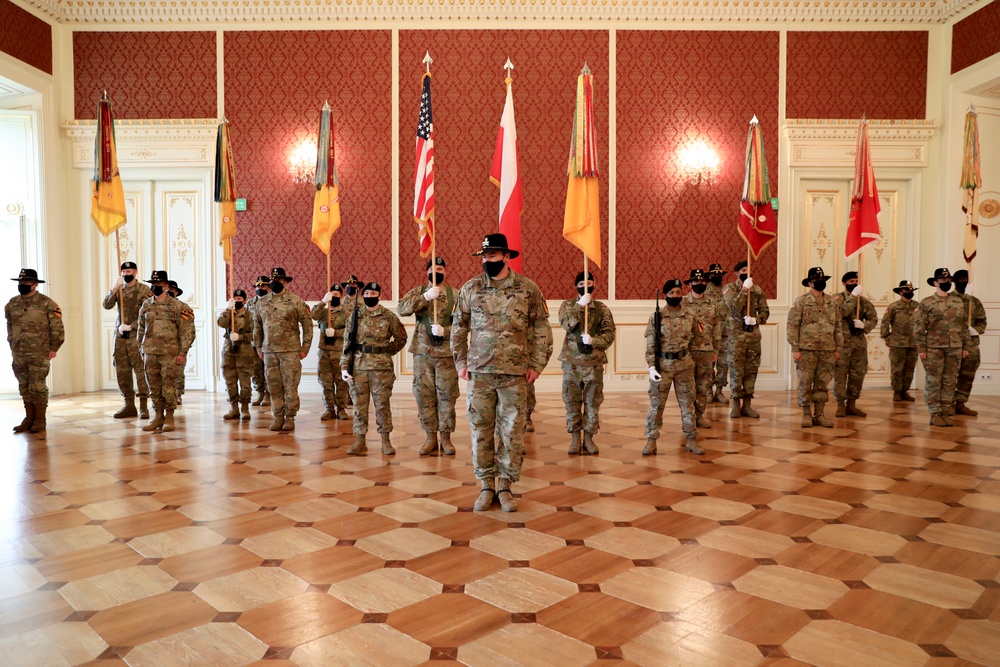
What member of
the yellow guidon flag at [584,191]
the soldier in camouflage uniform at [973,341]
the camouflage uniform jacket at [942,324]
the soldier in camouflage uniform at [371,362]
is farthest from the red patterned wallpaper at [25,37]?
the soldier in camouflage uniform at [973,341]

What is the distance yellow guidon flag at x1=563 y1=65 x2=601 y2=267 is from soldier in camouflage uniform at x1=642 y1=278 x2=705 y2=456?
0.83 meters

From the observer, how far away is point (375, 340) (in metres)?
6.60

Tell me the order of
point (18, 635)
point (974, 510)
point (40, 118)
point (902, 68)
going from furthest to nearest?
point (902, 68)
point (40, 118)
point (974, 510)
point (18, 635)

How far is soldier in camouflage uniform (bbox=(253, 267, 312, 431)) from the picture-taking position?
7695mm

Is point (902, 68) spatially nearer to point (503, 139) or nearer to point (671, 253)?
point (671, 253)

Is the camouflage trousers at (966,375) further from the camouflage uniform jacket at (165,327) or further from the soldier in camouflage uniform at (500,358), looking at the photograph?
the camouflage uniform jacket at (165,327)

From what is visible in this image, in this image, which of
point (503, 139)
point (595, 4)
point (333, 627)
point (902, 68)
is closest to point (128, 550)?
point (333, 627)

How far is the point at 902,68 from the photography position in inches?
434

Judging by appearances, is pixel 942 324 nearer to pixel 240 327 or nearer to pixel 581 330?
pixel 581 330

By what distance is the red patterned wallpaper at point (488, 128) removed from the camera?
35.6ft

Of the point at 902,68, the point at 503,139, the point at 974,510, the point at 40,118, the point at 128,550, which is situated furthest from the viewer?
the point at 902,68

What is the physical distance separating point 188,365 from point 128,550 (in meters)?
7.66

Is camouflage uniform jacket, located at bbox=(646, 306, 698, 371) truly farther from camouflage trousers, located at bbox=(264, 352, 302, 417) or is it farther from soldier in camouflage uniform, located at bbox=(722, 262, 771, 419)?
camouflage trousers, located at bbox=(264, 352, 302, 417)

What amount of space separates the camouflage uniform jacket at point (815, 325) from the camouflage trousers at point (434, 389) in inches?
153
